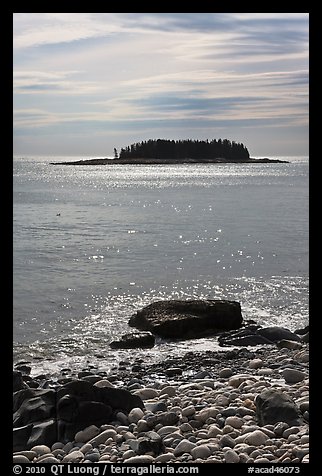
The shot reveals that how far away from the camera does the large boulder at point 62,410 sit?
379 centimetres

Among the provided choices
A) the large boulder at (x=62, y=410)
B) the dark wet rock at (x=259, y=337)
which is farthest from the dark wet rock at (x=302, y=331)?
the large boulder at (x=62, y=410)

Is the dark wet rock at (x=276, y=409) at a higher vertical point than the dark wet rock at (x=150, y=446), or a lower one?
higher

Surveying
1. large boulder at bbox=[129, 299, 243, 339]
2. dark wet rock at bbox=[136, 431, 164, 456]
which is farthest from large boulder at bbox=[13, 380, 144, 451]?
large boulder at bbox=[129, 299, 243, 339]

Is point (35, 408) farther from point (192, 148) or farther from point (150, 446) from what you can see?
point (192, 148)

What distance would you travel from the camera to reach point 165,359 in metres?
5.96

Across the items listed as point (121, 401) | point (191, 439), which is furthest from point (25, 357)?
point (191, 439)

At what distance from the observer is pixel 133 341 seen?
21.0 ft

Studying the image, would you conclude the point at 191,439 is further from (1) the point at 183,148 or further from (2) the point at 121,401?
(1) the point at 183,148

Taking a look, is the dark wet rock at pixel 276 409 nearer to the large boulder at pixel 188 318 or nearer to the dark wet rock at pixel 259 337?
the dark wet rock at pixel 259 337

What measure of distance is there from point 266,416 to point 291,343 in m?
2.25

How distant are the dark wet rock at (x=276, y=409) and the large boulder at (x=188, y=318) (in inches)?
108

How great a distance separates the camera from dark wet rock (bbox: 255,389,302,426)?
150 inches

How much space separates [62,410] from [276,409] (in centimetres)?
134
